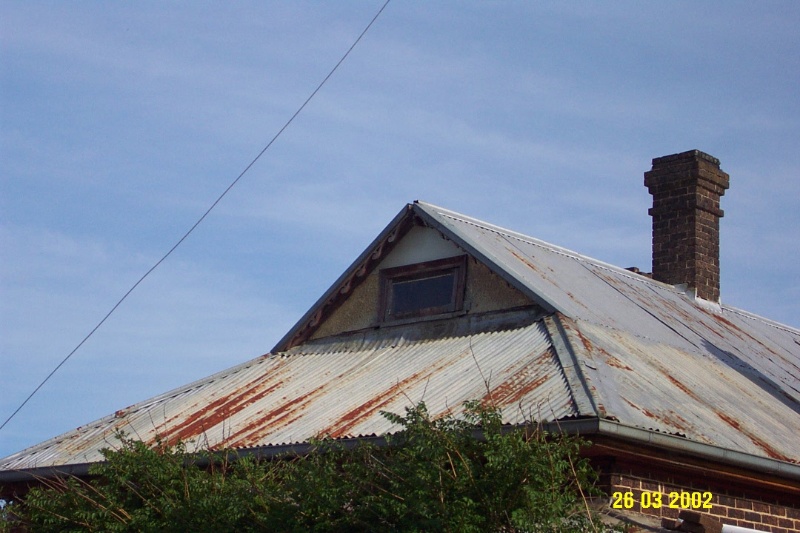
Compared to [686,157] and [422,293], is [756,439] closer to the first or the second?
[422,293]

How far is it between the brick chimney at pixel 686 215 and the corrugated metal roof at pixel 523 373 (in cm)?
95

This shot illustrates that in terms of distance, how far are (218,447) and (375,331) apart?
11.4 ft

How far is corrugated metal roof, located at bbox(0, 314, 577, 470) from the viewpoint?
34.2 ft

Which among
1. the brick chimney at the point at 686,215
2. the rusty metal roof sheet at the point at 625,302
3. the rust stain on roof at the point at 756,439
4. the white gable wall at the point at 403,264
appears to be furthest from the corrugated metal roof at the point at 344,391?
the brick chimney at the point at 686,215

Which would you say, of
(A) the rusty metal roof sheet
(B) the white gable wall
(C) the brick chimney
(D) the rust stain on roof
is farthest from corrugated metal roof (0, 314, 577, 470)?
(C) the brick chimney

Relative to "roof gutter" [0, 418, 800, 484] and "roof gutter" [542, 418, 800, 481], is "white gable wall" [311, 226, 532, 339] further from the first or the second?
"roof gutter" [542, 418, 800, 481]

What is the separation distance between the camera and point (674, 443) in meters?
9.16

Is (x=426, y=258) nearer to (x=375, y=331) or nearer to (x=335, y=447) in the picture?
(x=375, y=331)

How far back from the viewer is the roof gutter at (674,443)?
8.71 metres

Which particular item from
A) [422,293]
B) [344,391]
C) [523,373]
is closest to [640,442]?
[523,373]

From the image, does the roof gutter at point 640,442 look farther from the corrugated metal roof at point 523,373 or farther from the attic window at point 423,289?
the attic window at point 423,289

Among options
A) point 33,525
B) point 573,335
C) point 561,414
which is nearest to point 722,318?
point 573,335
